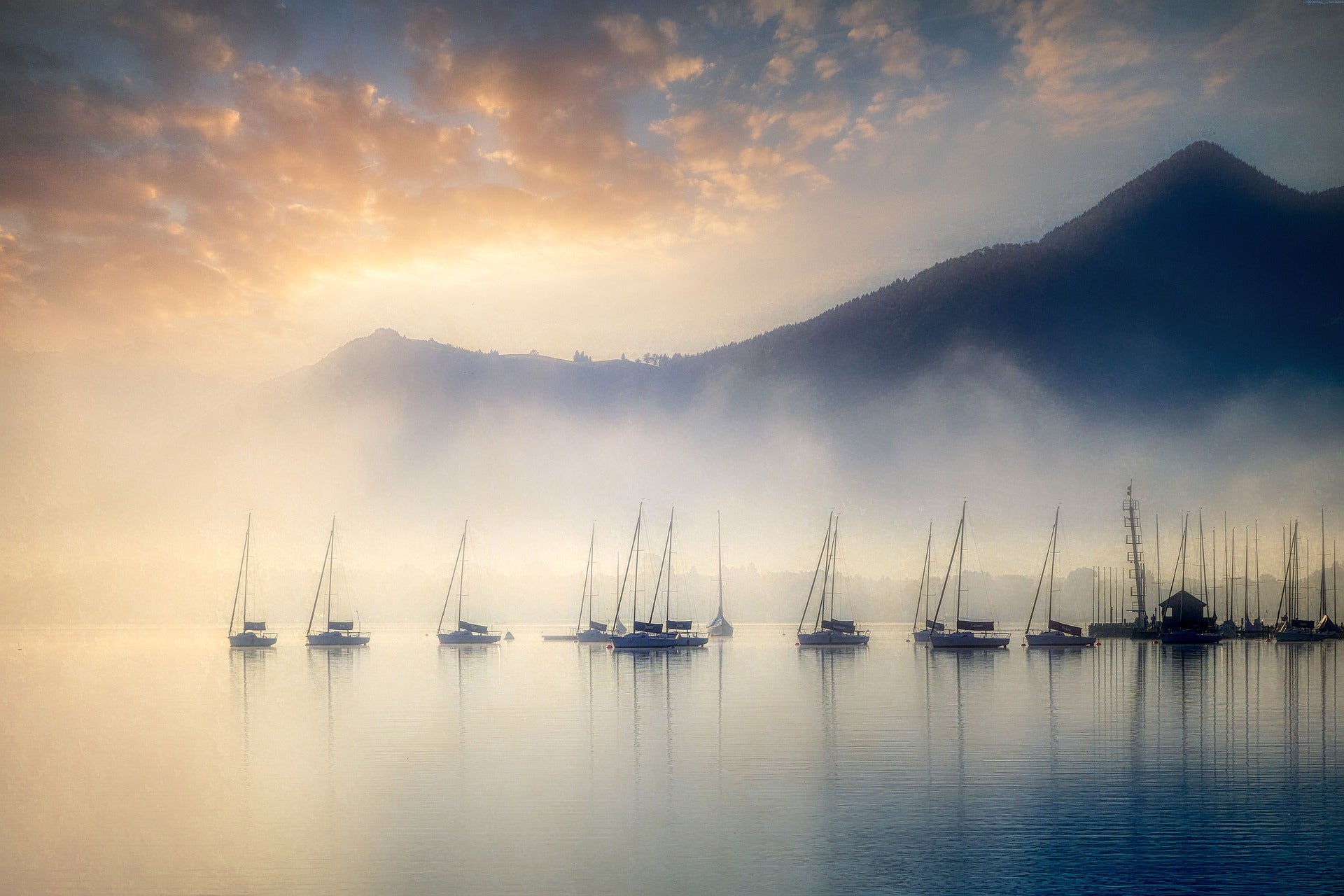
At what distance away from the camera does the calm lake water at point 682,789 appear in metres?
19.7

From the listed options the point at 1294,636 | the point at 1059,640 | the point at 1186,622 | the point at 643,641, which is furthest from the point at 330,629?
the point at 1294,636

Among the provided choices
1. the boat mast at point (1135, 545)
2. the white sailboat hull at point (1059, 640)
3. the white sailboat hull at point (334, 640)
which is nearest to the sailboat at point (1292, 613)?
the boat mast at point (1135, 545)

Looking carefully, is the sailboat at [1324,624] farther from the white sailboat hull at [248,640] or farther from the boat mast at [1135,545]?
the white sailboat hull at [248,640]

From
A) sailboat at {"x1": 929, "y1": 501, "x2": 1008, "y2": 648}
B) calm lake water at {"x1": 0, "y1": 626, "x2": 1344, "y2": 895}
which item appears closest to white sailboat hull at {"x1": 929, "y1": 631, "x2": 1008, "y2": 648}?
sailboat at {"x1": 929, "y1": 501, "x2": 1008, "y2": 648}

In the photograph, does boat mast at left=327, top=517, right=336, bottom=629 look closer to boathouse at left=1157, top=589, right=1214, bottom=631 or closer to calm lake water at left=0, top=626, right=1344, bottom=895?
calm lake water at left=0, top=626, right=1344, bottom=895

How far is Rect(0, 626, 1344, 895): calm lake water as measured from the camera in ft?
64.5

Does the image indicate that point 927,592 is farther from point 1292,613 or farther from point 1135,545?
point 1292,613

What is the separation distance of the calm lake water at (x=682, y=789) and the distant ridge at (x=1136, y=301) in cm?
10115

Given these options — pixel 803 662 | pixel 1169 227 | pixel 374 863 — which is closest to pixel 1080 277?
pixel 1169 227

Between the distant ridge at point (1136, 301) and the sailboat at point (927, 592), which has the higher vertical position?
the distant ridge at point (1136, 301)

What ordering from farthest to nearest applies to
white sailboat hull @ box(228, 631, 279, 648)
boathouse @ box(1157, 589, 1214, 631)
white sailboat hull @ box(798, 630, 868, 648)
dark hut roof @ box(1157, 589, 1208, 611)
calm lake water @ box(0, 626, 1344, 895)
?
dark hut roof @ box(1157, 589, 1208, 611) < boathouse @ box(1157, 589, 1214, 631) < white sailboat hull @ box(228, 631, 279, 648) < white sailboat hull @ box(798, 630, 868, 648) < calm lake water @ box(0, 626, 1344, 895)

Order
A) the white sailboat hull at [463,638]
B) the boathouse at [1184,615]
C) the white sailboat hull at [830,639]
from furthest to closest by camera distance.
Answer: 1. the white sailboat hull at [463,638]
2. the boathouse at [1184,615]
3. the white sailboat hull at [830,639]

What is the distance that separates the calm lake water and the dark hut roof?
4859 centimetres

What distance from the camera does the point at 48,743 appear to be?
38.6 meters
